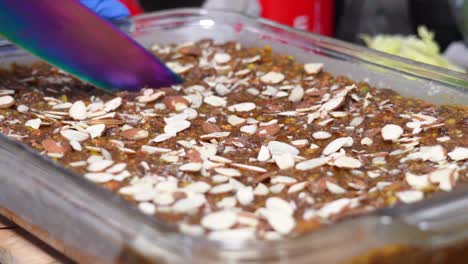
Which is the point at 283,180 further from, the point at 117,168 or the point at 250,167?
the point at 117,168

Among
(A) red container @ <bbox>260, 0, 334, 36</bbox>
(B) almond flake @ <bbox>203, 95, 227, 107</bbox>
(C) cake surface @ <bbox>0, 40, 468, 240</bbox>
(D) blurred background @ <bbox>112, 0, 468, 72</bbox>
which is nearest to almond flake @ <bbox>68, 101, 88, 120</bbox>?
(C) cake surface @ <bbox>0, 40, 468, 240</bbox>

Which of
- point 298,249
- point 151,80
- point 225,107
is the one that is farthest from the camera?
point 151,80

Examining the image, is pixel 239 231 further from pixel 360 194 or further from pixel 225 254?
pixel 360 194

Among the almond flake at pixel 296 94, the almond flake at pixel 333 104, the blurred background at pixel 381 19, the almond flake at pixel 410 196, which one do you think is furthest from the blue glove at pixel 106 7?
the almond flake at pixel 410 196

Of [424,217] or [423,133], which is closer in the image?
[424,217]

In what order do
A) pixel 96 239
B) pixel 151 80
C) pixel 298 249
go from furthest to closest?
pixel 151 80
pixel 96 239
pixel 298 249

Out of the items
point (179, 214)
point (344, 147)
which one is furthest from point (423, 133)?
point (179, 214)

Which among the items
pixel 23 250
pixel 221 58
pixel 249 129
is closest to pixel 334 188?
pixel 249 129
